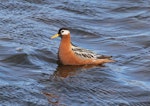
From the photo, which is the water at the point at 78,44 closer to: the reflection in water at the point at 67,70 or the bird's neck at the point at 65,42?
the reflection in water at the point at 67,70

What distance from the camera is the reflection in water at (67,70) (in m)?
13.6

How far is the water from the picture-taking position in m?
11.9

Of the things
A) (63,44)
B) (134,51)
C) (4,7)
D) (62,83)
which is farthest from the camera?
(4,7)

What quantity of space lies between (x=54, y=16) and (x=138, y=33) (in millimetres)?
2847

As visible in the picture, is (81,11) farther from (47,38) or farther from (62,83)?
(62,83)

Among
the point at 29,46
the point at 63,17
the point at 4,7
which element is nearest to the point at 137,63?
the point at 29,46

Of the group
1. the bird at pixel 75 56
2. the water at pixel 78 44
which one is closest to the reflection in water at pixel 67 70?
the water at pixel 78 44

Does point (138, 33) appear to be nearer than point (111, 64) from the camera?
No

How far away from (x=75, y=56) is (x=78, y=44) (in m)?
1.95

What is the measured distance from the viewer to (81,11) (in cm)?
1952

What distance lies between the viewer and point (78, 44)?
1623 cm

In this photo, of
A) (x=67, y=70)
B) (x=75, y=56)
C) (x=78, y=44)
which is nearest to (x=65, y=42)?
(x=75, y=56)

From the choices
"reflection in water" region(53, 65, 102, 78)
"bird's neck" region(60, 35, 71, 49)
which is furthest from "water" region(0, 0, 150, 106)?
"bird's neck" region(60, 35, 71, 49)

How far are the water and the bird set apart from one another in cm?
18
